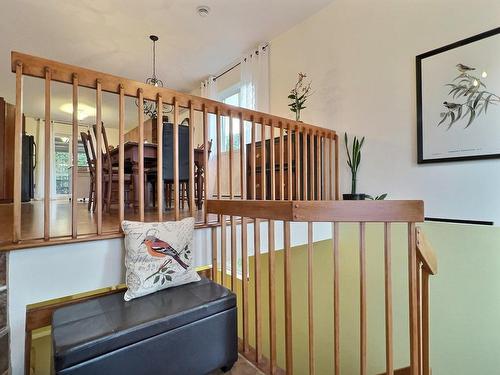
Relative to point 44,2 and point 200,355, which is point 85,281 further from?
point 44,2

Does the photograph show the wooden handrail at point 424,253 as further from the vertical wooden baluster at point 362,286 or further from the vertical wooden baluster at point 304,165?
the vertical wooden baluster at point 304,165

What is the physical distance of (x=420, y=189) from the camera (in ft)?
8.25

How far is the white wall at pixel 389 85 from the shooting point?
7.23ft

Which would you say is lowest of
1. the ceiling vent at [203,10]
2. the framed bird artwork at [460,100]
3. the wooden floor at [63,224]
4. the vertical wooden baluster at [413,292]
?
the vertical wooden baluster at [413,292]

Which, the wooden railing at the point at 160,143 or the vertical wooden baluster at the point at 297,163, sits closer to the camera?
the wooden railing at the point at 160,143

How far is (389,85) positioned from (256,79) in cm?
213

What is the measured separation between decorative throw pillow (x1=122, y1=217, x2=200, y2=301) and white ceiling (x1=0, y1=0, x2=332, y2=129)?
2955 millimetres

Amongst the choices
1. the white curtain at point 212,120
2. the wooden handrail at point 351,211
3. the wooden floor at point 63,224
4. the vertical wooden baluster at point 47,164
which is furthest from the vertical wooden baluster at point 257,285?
the white curtain at point 212,120

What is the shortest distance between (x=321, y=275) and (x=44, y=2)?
15.0 ft

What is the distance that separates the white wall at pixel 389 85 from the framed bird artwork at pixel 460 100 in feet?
0.26

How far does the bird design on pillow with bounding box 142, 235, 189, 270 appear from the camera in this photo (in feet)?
4.95

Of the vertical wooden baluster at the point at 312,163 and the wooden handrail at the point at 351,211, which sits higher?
the vertical wooden baluster at the point at 312,163

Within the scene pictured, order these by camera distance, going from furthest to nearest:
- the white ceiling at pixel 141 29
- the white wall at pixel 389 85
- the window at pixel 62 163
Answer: the window at pixel 62 163, the white ceiling at pixel 141 29, the white wall at pixel 389 85

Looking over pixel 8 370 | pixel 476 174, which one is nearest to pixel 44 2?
pixel 8 370
